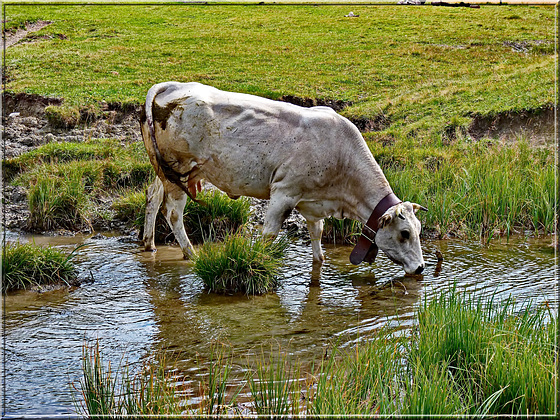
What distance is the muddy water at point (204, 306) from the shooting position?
586 centimetres

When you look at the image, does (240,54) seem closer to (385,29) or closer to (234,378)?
(385,29)

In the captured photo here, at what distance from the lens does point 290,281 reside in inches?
336

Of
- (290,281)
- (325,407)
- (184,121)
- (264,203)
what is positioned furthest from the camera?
(264,203)

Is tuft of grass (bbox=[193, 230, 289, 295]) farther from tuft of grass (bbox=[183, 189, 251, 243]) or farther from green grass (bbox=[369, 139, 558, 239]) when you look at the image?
green grass (bbox=[369, 139, 558, 239])

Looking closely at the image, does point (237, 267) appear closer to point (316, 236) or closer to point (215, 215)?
point (316, 236)

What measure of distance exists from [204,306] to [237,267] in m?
0.68

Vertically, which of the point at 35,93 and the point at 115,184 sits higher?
the point at 35,93

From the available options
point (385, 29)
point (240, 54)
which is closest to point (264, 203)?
point (240, 54)

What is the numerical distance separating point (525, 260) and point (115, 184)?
785 cm

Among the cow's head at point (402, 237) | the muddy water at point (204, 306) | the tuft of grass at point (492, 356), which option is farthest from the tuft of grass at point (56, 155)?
the tuft of grass at point (492, 356)

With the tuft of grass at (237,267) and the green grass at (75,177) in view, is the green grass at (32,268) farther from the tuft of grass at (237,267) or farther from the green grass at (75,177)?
the green grass at (75,177)

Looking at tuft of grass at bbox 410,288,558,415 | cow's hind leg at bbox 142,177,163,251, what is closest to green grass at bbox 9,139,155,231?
cow's hind leg at bbox 142,177,163,251

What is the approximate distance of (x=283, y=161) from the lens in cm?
862

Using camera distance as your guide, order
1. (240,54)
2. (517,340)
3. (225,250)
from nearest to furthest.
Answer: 1. (517,340)
2. (225,250)
3. (240,54)
